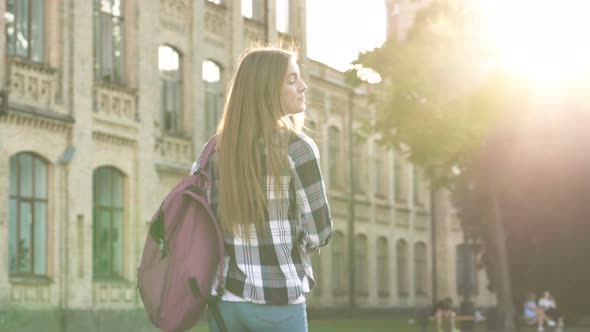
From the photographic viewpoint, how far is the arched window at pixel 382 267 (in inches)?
2030

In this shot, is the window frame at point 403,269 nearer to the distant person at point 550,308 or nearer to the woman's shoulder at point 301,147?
the distant person at point 550,308

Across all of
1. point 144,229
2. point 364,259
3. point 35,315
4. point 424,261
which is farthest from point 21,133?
point 424,261

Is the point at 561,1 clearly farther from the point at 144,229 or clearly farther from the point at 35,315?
the point at 35,315

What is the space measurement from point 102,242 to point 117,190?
135cm

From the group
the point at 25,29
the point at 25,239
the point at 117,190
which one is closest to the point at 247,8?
the point at 117,190

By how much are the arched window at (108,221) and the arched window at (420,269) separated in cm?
2855

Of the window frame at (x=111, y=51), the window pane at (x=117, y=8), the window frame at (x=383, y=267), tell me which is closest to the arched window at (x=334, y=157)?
the window frame at (x=383, y=267)

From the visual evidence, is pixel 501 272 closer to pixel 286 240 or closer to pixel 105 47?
pixel 105 47

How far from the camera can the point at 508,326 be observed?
36.7 meters

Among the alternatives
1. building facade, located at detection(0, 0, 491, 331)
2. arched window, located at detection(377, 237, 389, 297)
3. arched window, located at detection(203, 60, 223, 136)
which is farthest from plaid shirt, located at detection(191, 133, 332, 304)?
arched window, located at detection(377, 237, 389, 297)

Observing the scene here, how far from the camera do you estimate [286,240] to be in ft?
14.2

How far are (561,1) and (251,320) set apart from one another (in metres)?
36.1

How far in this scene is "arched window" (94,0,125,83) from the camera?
2819 centimetres

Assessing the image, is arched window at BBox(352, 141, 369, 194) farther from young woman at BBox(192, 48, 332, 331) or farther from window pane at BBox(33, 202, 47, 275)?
young woman at BBox(192, 48, 332, 331)
